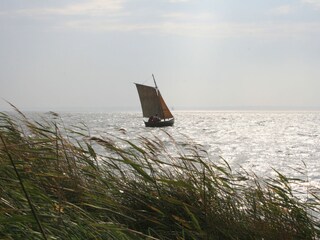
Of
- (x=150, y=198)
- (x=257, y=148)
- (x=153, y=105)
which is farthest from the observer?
(x=153, y=105)

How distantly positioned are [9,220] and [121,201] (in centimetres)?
207

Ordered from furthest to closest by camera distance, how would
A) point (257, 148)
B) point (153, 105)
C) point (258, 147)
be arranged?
point (153, 105) → point (258, 147) → point (257, 148)

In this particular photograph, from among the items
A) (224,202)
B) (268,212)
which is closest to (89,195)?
(224,202)

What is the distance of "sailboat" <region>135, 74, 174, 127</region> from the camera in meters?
78.4

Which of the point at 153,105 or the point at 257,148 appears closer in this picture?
the point at 257,148

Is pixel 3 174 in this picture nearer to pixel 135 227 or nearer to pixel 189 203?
pixel 135 227

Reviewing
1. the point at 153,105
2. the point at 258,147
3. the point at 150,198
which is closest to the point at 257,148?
the point at 258,147

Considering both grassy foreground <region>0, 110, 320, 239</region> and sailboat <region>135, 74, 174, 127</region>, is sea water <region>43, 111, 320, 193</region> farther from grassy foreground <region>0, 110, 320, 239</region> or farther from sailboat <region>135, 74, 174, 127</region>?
sailboat <region>135, 74, 174, 127</region>

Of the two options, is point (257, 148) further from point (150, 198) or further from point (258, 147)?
point (150, 198)

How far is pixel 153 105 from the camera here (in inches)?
3137

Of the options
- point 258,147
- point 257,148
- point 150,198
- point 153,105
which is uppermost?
point 150,198

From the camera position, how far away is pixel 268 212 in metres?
5.16

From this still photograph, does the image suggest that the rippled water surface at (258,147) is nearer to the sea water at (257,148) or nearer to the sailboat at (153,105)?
the sea water at (257,148)

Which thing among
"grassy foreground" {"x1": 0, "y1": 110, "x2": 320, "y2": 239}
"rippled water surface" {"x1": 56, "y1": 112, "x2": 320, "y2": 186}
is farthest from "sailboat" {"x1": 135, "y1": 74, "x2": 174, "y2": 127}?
"grassy foreground" {"x1": 0, "y1": 110, "x2": 320, "y2": 239}
